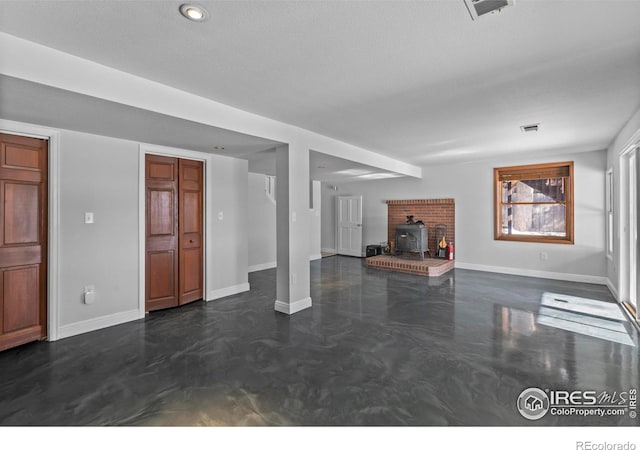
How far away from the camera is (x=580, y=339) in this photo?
120 inches

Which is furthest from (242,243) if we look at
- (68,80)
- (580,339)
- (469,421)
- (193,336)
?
(580,339)

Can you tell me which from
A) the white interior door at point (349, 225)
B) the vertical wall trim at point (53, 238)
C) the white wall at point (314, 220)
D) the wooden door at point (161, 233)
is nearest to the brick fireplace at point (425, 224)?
the white interior door at point (349, 225)

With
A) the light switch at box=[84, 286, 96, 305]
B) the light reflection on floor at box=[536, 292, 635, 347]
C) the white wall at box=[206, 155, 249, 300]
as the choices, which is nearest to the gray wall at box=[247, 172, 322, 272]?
the white wall at box=[206, 155, 249, 300]

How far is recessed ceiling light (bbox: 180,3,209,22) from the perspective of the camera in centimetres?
166

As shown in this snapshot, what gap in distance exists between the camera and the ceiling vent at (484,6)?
1.63 m

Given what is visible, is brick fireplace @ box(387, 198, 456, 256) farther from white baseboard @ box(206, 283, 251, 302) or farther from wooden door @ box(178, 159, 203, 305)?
wooden door @ box(178, 159, 203, 305)

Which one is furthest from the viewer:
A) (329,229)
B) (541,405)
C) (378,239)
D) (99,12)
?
(329,229)

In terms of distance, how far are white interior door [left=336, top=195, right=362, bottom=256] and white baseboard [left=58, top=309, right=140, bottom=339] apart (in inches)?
237

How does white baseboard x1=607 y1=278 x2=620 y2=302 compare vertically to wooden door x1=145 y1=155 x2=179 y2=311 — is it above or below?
below

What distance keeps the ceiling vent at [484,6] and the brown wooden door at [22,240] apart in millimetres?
3913

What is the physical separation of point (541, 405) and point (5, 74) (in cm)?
401

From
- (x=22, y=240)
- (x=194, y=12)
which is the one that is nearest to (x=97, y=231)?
(x=22, y=240)

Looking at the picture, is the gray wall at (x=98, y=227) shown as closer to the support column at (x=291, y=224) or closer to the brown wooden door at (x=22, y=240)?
the brown wooden door at (x=22, y=240)
